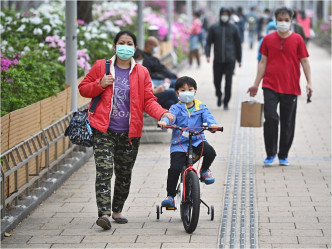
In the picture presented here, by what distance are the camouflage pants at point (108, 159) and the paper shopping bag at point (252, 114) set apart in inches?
114

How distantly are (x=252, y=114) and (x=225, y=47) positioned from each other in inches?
196

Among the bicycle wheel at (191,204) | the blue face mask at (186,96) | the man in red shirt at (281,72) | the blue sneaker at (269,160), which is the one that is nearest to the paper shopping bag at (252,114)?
the man in red shirt at (281,72)

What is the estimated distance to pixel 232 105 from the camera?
15695mm

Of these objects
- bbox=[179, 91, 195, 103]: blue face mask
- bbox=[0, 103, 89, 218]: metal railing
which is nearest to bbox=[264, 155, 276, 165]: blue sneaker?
bbox=[0, 103, 89, 218]: metal railing

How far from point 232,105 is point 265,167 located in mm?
6012

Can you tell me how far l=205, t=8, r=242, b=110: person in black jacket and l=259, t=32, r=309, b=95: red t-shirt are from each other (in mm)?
4799

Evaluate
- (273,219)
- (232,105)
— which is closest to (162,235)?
(273,219)

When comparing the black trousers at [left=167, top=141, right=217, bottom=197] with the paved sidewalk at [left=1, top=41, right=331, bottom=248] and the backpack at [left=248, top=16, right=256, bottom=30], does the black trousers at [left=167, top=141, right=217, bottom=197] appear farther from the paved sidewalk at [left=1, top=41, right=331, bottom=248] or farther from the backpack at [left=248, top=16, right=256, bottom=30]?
the backpack at [left=248, top=16, right=256, bottom=30]

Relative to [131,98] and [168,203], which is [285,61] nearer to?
[168,203]

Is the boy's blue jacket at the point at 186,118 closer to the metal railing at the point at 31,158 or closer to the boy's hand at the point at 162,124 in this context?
the boy's hand at the point at 162,124

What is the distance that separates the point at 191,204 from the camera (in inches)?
264

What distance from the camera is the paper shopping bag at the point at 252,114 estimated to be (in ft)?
31.3

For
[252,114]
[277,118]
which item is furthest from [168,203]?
[277,118]

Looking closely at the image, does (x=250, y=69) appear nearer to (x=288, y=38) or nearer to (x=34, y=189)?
(x=288, y=38)
